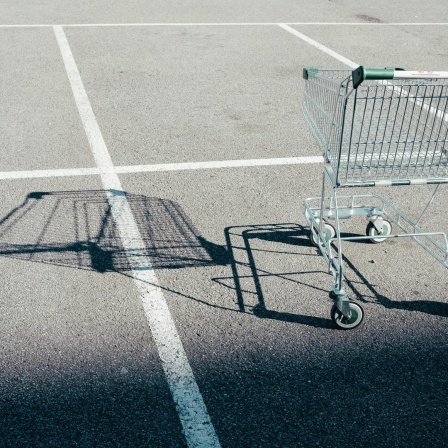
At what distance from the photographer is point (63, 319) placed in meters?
3.84

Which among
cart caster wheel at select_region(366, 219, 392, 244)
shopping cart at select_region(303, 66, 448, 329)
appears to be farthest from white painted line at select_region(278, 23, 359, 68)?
shopping cart at select_region(303, 66, 448, 329)

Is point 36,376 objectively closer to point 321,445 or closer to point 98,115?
point 321,445

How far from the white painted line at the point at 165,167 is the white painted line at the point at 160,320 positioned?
6.6 inches

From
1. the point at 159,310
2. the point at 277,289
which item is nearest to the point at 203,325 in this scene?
the point at 159,310

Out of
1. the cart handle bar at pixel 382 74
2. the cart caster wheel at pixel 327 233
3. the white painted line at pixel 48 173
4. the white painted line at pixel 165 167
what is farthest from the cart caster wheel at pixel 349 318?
the white painted line at pixel 48 173

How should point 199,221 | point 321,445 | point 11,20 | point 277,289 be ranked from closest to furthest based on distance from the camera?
point 321,445, point 277,289, point 199,221, point 11,20

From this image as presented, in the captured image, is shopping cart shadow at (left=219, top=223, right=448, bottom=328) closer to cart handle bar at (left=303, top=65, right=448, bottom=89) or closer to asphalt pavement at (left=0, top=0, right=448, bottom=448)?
asphalt pavement at (left=0, top=0, right=448, bottom=448)

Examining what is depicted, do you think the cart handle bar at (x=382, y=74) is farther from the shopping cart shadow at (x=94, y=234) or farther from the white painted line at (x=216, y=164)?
the white painted line at (x=216, y=164)

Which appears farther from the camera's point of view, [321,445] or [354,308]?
[354,308]

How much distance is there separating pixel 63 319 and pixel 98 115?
383cm

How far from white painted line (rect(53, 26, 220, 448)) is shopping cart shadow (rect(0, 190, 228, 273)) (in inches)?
2.2

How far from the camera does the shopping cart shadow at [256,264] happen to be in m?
3.93

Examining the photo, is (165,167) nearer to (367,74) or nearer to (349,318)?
(349,318)

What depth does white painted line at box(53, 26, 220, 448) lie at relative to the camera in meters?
3.10
